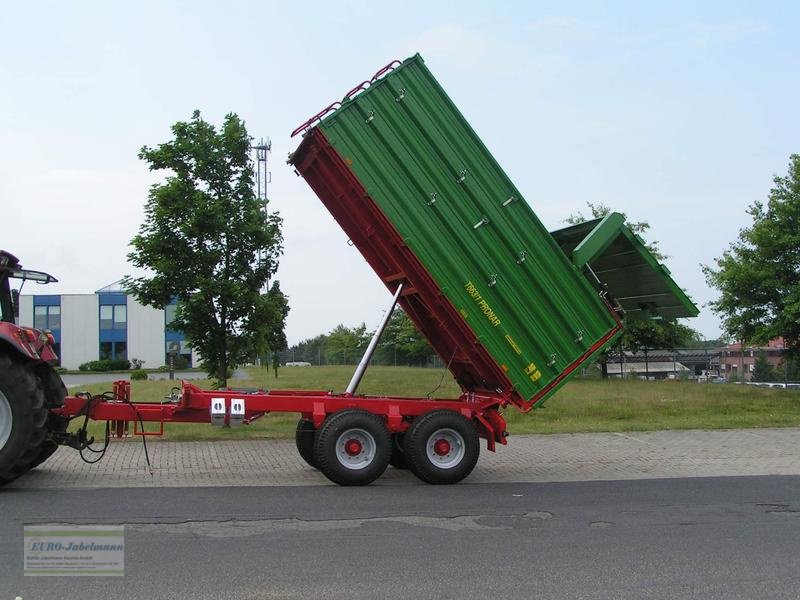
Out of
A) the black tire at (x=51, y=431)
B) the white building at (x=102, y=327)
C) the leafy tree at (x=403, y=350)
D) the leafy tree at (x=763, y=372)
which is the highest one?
the white building at (x=102, y=327)

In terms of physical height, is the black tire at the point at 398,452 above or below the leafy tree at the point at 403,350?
below

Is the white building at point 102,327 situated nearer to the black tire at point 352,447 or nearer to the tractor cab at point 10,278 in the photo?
the tractor cab at point 10,278

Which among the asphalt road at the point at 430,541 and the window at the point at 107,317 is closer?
the asphalt road at the point at 430,541

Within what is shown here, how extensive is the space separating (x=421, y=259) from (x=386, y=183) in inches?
39.0

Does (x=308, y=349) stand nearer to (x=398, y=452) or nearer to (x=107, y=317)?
(x=107, y=317)

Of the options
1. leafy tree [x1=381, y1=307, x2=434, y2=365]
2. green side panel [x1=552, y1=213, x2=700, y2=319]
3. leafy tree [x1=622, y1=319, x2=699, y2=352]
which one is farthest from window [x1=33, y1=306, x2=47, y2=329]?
green side panel [x1=552, y1=213, x2=700, y2=319]

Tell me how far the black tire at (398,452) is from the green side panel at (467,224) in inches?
60.4

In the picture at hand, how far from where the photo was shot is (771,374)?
5184 centimetres

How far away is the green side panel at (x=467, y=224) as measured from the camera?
936 cm

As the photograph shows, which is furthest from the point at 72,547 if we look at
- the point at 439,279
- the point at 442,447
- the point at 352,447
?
the point at 439,279

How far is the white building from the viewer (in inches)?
2672

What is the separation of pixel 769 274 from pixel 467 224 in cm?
1475

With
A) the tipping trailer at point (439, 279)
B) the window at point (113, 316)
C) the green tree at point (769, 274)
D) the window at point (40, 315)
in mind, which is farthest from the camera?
the window at point (113, 316)

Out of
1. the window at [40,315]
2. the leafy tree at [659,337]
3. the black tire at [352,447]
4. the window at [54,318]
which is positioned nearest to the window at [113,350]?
the window at [54,318]
